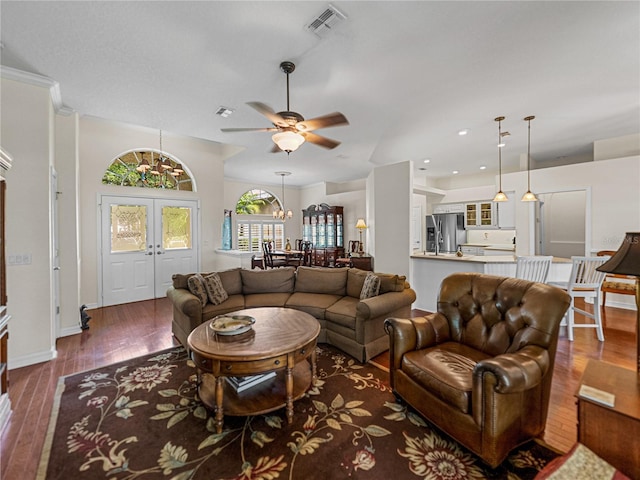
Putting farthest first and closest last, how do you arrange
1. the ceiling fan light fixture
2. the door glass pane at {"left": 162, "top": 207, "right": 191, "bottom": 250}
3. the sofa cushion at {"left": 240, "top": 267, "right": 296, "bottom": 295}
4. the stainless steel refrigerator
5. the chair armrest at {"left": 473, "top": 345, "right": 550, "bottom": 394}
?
the stainless steel refrigerator
the door glass pane at {"left": 162, "top": 207, "right": 191, "bottom": 250}
the sofa cushion at {"left": 240, "top": 267, "right": 296, "bottom": 295}
the ceiling fan light fixture
the chair armrest at {"left": 473, "top": 345, "right": 550, "bottom": 394}

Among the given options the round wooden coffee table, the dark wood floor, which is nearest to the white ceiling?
the round wooden coffee table

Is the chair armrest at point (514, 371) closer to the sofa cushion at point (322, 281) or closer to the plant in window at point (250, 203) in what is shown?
the sofa cushion at point (322, 281)

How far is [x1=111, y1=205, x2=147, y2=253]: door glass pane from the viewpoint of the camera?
532 centimetres

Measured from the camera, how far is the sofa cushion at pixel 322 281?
389 cm

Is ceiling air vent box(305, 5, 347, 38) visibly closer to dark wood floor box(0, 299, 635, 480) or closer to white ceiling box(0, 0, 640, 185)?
white ceiling box(0, 0, 640, 185)

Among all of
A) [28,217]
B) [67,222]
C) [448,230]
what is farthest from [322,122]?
[448,230]

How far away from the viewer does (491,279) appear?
227cm

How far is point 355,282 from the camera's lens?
3754 mm

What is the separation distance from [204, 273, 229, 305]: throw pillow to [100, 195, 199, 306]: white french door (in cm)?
286

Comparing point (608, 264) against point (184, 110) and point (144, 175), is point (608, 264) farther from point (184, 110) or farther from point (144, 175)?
point (144, 175)

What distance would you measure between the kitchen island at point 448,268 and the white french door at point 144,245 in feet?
15.6

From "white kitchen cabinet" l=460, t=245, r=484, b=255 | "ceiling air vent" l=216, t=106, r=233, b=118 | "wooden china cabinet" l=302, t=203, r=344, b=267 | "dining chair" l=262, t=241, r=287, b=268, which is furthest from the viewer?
"wooden china cabinet" l=302, t=203, r=344, b=267

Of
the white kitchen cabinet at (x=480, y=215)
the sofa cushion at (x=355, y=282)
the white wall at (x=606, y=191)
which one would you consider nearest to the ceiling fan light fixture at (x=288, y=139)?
the sofa cushion at (x=355, y=282)

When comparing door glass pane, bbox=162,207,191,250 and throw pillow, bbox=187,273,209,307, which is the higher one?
door glass pane, bbox=162,207,191,250
